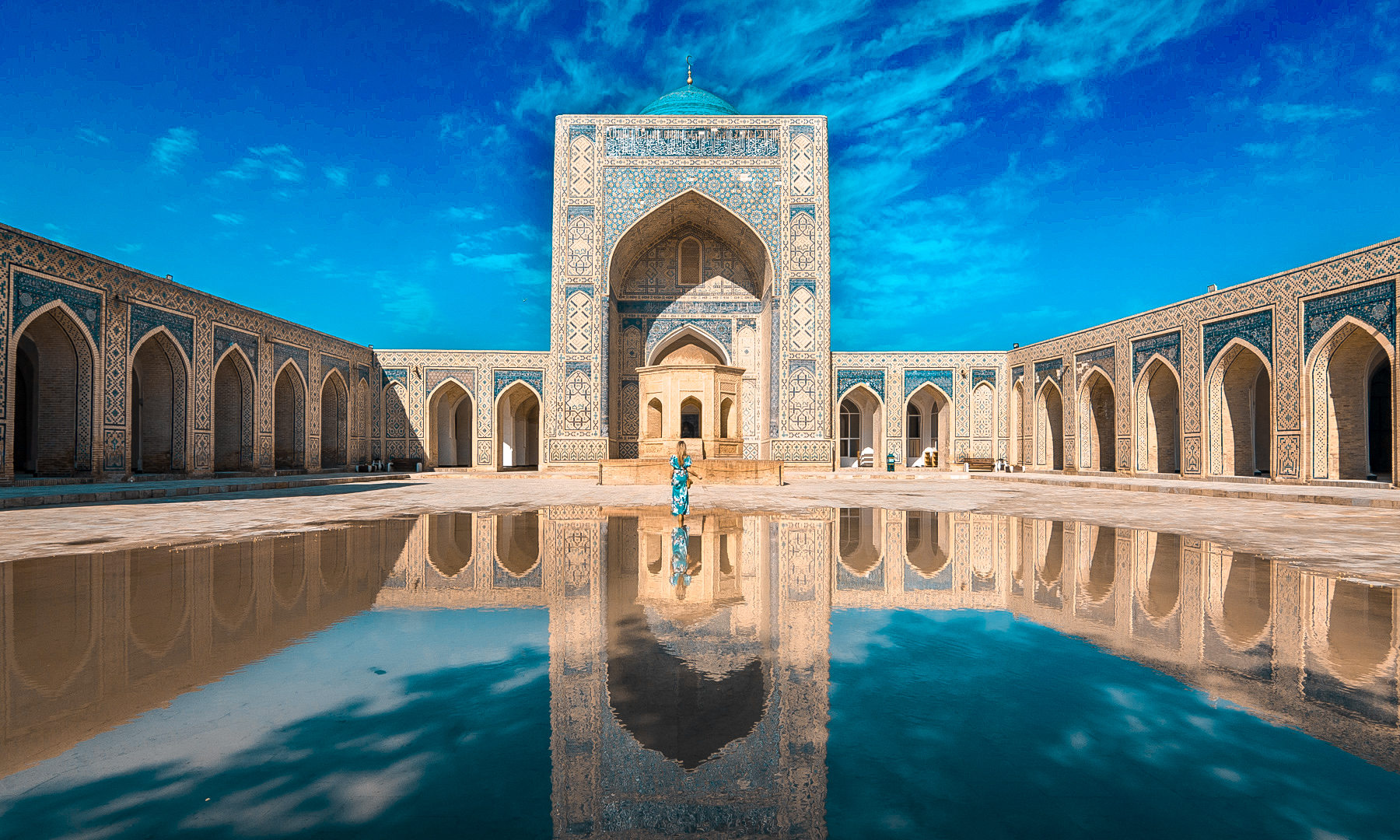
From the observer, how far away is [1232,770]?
1420mm

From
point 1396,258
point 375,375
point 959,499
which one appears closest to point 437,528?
point 959,499

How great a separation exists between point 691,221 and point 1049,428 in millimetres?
11789

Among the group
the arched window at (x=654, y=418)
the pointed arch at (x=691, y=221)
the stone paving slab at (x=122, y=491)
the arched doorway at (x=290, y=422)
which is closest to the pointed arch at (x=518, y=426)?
the arched window at (x=654, y=418)

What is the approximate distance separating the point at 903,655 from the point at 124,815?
6.74 feet

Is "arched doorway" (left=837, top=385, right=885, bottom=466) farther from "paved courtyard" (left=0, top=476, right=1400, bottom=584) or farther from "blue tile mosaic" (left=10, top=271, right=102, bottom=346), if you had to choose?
"blue tile mosaic" (left=10, top=271, right=102, bottom=346)

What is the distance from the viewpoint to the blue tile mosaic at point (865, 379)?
19.9 metres

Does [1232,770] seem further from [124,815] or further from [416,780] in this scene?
[124,815]

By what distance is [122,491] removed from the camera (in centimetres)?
921

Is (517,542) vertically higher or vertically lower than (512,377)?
lower

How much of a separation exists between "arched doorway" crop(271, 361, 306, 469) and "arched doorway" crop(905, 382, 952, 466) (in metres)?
16.8

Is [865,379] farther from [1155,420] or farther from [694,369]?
[1155,420]

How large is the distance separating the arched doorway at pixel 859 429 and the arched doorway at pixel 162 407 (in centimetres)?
1657

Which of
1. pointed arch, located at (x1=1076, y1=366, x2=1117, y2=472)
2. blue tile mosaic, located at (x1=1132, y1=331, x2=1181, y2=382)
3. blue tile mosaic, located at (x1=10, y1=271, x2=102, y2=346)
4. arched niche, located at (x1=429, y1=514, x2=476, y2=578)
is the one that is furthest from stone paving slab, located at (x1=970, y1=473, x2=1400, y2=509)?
blue tile mosaic, located at (x1=10, y1=271, x2=102, y2=346)

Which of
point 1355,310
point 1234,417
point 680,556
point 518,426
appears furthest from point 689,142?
point 680,556
